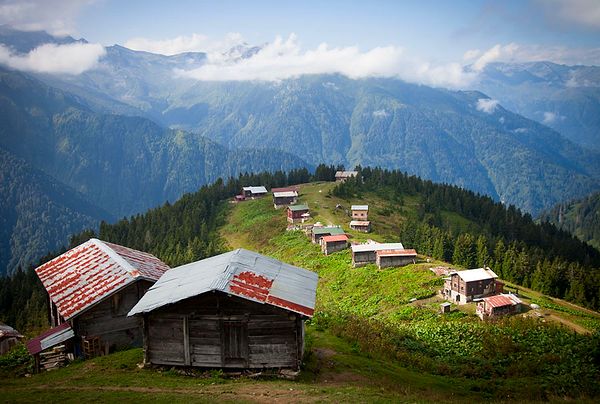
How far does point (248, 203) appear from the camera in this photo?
438ft

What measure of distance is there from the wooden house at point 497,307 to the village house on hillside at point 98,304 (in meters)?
34.6

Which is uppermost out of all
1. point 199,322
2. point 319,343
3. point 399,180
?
point 399,180

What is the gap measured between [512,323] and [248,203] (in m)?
95.9

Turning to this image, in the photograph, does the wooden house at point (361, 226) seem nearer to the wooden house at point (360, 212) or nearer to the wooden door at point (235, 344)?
the wooden house at point (360, 212)

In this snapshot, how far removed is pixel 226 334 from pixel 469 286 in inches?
1538

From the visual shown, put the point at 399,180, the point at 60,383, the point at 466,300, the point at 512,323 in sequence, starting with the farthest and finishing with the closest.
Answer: the point at 399,180 → the point at 466,300 → the point at 512,323 → the point at 60,383

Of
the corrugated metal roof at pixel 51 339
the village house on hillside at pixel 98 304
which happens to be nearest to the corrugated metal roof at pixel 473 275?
the village house on hillside at pixel 98 304

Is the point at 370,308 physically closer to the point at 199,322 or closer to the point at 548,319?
the point at 548,319

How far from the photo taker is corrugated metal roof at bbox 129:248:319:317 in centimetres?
2372

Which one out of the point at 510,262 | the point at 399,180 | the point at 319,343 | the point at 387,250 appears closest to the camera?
the point at 319,343

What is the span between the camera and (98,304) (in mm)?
31203

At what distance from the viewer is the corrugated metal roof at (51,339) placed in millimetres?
30175

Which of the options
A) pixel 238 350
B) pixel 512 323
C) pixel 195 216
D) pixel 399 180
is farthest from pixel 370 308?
pixel 399 180

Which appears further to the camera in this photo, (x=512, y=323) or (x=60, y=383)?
(x=512, y=323)
